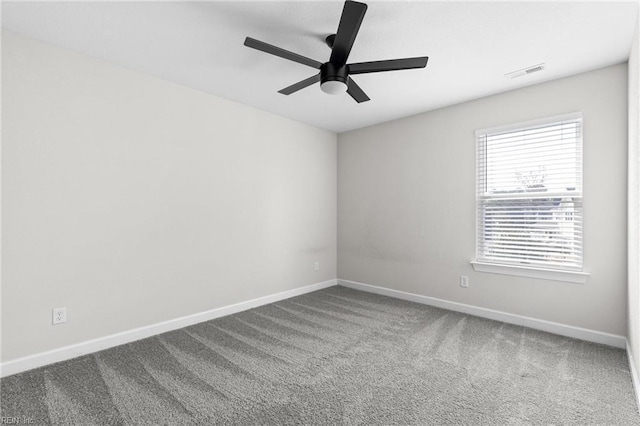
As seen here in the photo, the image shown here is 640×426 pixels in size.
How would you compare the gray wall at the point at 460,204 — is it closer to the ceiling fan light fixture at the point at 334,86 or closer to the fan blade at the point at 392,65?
the fan blade at the point at 392,65

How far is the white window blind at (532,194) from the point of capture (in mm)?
2953

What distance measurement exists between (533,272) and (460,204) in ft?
3.44

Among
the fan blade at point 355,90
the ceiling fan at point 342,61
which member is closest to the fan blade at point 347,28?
the ceiling fan at point 342,61

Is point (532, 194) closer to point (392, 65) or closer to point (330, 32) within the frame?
point (392, 65)

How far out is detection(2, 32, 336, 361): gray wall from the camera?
2309 mm

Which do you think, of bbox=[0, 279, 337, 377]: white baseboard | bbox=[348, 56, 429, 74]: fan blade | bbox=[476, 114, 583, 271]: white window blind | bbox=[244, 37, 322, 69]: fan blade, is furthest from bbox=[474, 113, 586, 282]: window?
bbox=[0, 279, 337, 377]: white baseboard

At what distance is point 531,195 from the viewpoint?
10.4 feet

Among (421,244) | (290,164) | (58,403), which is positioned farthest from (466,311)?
(58,403)

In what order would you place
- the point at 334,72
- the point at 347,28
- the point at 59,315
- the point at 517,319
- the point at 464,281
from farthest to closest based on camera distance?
the point at 464,281
the point at 517,319
the point at 59,315
the point at 334,72
the point at 347,28

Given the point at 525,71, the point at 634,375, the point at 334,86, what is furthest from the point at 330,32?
the point at 634,375

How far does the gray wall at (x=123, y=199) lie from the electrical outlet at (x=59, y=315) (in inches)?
1.4

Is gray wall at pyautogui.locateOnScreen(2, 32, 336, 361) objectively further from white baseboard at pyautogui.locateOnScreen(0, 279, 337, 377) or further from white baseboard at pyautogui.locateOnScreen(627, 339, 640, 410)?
white baseboard at pyautogui.locateOnScreen(627, 339, 640, 410)

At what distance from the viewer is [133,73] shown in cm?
286

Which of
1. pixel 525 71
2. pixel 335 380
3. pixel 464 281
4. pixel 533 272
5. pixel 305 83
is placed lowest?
pixel 335 380
